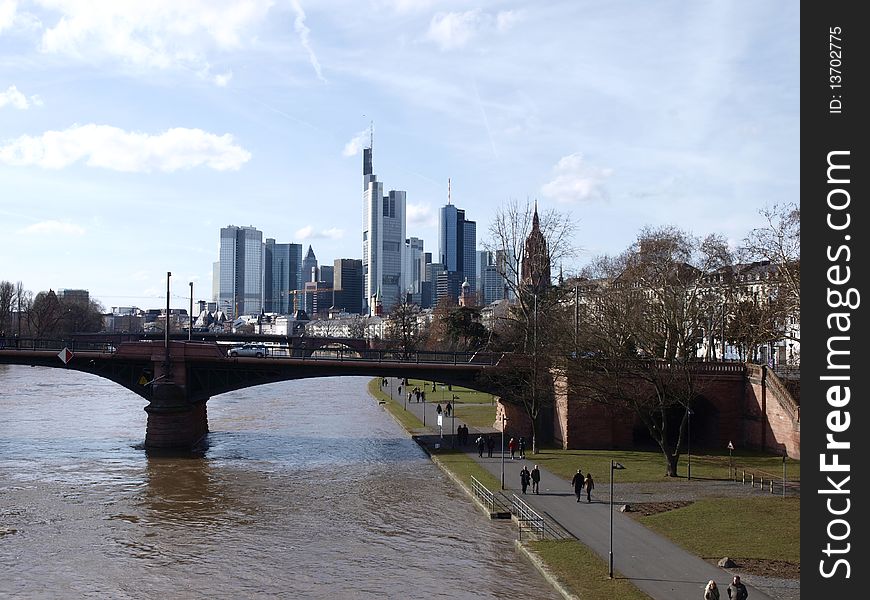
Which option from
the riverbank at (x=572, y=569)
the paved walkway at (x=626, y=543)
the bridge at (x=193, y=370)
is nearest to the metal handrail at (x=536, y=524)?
the paved walkway at (x=626, y=543)

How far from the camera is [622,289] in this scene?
56.9m

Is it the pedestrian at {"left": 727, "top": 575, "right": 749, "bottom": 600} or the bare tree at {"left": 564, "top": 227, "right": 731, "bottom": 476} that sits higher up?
the bare tree at {"left": 564, "top": 227, "right": 731, "bottom": 476}

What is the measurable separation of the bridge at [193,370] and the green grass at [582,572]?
2656 cm

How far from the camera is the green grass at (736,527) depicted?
27.5 meters

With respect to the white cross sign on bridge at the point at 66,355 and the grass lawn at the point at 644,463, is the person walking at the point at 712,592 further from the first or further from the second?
the white cross sign on bridge at the point at 66,355

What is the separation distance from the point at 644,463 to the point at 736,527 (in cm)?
1517

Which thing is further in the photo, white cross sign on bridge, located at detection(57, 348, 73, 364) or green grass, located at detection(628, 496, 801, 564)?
white cross sign on bridge, located at detection(57, 348, 73, 364)

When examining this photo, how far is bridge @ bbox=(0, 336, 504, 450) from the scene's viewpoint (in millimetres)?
55438

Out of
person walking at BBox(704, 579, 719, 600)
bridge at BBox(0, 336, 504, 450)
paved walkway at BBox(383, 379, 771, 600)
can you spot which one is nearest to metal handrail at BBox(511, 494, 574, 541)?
paved walkway at BBox(383, 379, 771, 600)

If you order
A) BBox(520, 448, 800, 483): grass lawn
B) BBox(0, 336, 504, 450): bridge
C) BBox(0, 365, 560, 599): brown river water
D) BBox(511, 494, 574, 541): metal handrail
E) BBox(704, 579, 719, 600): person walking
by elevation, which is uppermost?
BBox(0, 336, 504, 450): bridge

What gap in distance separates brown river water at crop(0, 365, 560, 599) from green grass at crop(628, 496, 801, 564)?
5720mm

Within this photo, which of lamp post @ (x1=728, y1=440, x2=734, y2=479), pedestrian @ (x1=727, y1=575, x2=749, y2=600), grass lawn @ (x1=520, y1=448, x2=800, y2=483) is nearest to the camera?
pedestrian @ (x1=727, y1=575, x2=749, y2=600)

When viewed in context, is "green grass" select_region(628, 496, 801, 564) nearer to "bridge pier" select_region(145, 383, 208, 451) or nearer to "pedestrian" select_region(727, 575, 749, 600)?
"pedestrian" select_region(727, 575, 749, 600)
